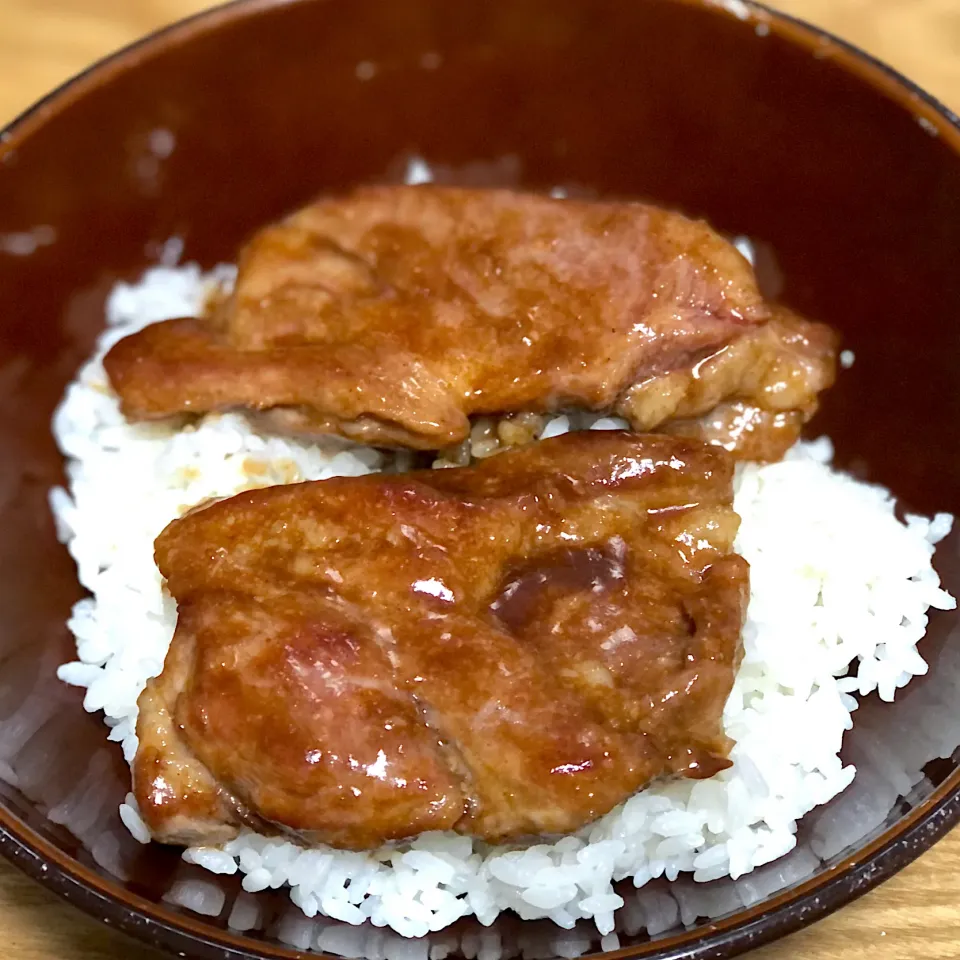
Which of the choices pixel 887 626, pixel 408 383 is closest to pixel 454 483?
pixel 408 383

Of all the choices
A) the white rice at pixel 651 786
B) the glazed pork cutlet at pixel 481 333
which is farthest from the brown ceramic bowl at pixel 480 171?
the glazed pork cutlet at pixel 481 333

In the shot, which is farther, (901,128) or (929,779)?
(901,128)

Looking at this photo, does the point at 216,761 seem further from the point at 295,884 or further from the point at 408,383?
the point at 408,383

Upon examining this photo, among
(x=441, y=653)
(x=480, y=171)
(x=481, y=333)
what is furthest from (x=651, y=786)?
(x=480, y=171)

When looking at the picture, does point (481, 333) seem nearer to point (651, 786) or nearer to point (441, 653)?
point (441, 653)

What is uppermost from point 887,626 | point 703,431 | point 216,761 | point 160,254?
point 160,254

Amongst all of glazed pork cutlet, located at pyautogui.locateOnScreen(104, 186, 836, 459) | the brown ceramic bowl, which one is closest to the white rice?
the brown ceramic bowl

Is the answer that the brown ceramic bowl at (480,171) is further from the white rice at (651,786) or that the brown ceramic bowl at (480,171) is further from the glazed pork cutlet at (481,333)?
the glazed pork cutlet at (481,333)
